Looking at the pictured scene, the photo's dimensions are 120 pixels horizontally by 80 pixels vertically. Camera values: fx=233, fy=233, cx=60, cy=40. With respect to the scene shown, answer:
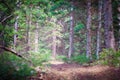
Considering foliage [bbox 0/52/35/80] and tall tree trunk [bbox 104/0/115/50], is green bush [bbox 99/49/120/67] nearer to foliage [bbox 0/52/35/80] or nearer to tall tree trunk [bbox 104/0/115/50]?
tall tree trunk [bbox 104/0/115/50]

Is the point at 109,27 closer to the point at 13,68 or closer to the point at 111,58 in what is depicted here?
the point at 111,58

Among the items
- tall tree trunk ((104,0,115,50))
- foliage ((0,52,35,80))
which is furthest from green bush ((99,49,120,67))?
foliage ((0,52,35,80))

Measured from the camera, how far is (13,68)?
941 centimetres

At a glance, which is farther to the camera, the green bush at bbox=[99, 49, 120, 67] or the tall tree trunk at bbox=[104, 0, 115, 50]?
the tall tree trunk at bbox=[104, 0, 115, 50]

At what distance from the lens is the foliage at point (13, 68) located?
8866mm

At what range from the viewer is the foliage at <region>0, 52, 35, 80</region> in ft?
29.1

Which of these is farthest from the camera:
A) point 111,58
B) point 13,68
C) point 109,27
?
point 109,27

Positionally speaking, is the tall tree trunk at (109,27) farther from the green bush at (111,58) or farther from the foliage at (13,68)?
the foliage at (13,68)

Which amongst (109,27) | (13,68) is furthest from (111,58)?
(13,68)

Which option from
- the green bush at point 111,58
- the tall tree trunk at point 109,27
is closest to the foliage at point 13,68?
the green bush at point 111,58

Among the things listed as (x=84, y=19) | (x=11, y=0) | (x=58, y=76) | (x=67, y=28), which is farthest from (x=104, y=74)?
(x=67, y=28)

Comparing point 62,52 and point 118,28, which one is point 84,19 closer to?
point 118,28

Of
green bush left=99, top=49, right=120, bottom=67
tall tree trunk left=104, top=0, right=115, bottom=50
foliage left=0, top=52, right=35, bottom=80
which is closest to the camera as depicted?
foliage left=0, top=52, right=35, bottom=80

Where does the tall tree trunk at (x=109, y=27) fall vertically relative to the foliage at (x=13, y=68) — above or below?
above
